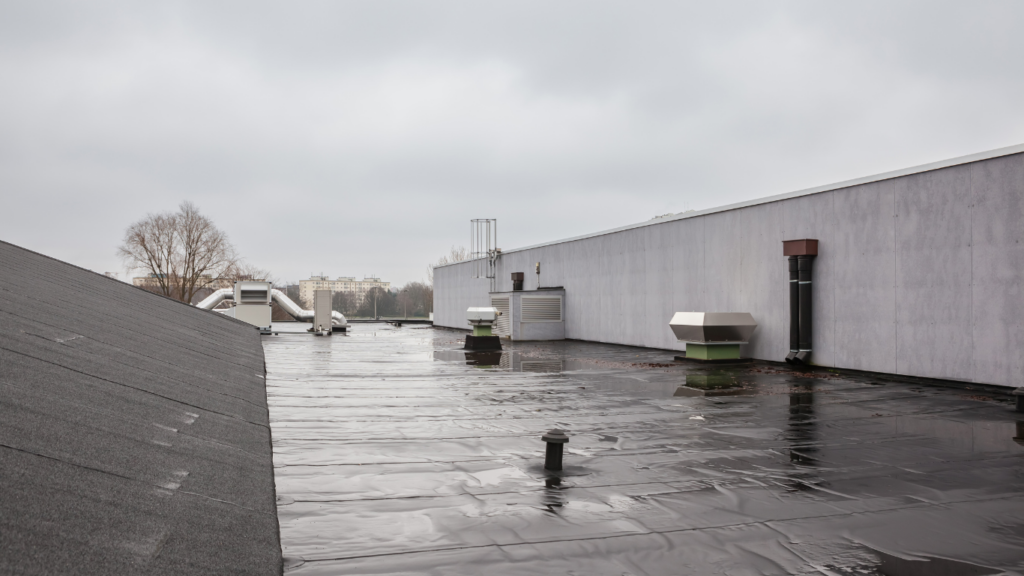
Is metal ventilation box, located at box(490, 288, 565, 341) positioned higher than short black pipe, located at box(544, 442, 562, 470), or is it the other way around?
metal ventilation box, located at box(490, 288, 565, 341)

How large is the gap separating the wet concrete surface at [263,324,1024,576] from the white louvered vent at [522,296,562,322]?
16.0 meters

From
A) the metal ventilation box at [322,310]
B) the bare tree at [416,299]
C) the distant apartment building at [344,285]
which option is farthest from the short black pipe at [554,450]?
the distant apartment building at [344,285]

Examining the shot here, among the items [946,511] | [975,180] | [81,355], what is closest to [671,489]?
[946,511]

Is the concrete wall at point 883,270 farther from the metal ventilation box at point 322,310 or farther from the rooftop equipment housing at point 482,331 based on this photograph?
the metal ventilation box at point 322,310

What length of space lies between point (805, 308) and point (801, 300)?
0.66ft

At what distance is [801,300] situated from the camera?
1502cm

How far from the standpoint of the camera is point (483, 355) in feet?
61.2

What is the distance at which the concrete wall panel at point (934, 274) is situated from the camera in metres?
11.9

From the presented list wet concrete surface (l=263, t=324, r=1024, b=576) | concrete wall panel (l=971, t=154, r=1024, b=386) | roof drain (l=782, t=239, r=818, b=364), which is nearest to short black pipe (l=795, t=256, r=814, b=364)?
roof drain (l=782, t=239, r=818, b=364)

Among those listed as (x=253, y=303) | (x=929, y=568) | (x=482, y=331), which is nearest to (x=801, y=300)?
(x=482, y=331)

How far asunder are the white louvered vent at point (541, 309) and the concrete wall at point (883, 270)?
587cm

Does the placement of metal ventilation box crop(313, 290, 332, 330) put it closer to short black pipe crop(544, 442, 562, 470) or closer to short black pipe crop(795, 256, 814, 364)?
short black pipe crop(795, 256, 814, 364)

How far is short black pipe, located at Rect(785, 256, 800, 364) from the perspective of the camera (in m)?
15.1

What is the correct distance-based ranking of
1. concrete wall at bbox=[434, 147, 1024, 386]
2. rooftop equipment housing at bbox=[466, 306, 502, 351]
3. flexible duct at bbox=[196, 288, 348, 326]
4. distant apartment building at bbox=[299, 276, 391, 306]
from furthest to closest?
1. distant apartment building at bbox=[299, 276, 391, 306]
2. flexible duct at bbox=[196, 288, 348, 326]
3. rooftop equipment housing at bbox=[466, 306, 502, 351]
4. concrete wall at bbox=[434, 147, 1024, 386]
